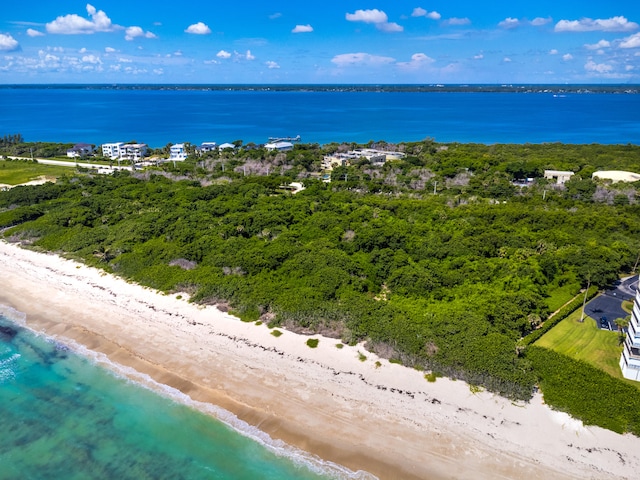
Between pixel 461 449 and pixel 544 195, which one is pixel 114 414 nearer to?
pixel 461 449

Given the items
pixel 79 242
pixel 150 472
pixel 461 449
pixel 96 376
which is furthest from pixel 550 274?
pixel 79 242

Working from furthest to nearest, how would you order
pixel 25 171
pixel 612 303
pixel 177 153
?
1. pixel 177 153
2. pixel 25 171
3. pixel 612 303

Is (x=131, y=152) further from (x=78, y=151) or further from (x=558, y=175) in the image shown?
(x=558, y=175)

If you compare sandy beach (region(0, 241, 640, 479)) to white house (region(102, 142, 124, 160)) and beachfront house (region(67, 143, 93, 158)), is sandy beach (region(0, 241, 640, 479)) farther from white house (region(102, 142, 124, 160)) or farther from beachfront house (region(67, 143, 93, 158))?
beachfront house (region(67, 143, 93, 158))

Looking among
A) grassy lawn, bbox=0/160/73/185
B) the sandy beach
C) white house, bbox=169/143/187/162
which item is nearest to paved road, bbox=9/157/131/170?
grassy lawn, bbox=0/160/73/185

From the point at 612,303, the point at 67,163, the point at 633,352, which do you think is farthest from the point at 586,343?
the point at 67,163

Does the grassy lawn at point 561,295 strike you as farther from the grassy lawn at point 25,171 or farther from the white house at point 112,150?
the white house at point 112,150
